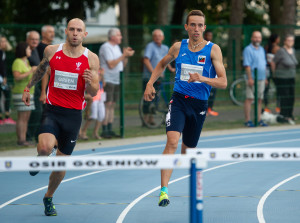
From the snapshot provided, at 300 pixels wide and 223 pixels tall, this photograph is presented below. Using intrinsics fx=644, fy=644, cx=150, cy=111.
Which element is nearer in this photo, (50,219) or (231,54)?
(50,219)

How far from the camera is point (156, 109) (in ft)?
50.4

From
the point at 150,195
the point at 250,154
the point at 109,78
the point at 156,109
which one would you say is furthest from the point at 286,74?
the point at 250,154

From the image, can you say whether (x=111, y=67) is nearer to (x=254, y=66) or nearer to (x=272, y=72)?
(x=254, y=66)

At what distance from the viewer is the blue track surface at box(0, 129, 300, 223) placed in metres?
6.91

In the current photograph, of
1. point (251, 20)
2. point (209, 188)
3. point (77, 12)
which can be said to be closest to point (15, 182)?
point (209, 188)

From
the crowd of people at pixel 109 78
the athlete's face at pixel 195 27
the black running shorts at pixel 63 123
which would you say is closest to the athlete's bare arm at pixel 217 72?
the athlete's face at pixel 195 27

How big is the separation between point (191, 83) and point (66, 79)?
1432mm

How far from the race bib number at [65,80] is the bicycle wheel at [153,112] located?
8.22 meters

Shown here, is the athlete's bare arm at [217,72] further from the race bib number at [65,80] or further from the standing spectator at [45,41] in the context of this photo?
the standing spectator at [45,41]

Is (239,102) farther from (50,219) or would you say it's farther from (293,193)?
(50,219)

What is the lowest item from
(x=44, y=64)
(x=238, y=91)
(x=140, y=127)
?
(x=140, y=127)

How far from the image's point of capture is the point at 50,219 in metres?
A: 6.86

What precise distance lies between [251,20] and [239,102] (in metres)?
16.8

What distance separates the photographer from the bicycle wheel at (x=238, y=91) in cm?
1850
